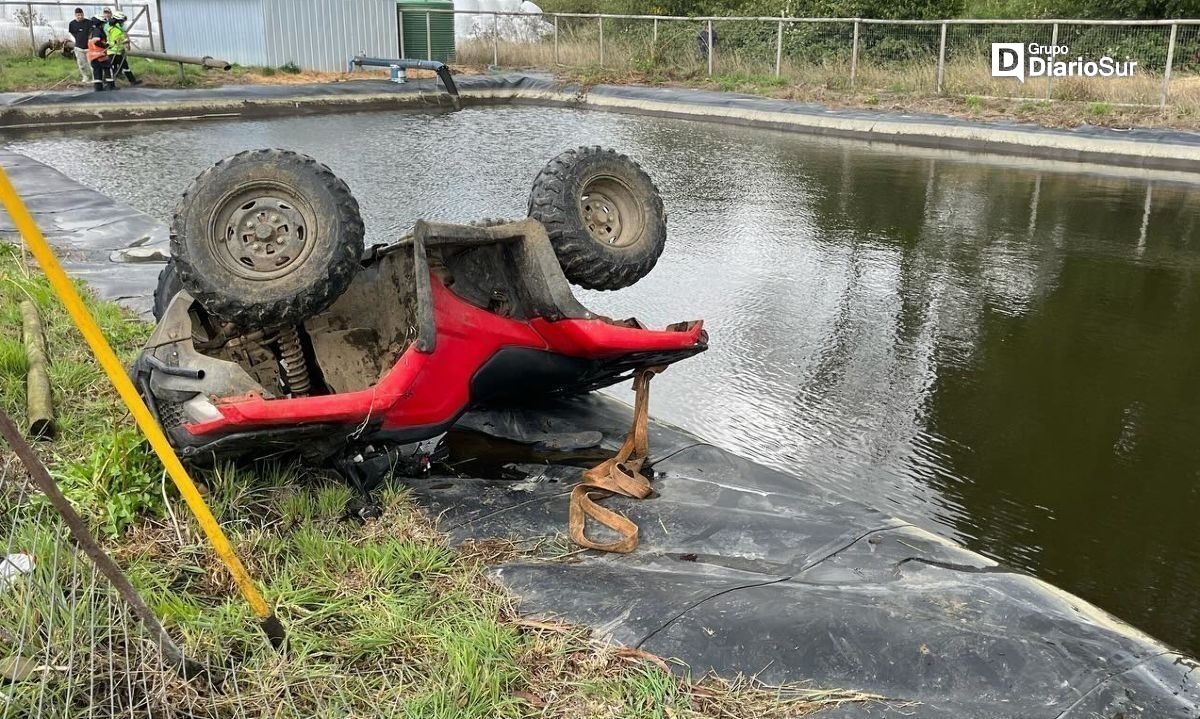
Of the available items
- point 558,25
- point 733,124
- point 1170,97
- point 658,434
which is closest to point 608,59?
point 558,25

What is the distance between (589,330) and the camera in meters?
4.21

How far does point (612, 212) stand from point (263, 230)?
5.53 feet

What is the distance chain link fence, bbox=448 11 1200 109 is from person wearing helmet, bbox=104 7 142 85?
31.9 feet

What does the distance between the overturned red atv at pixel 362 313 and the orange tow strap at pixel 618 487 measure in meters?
0.30

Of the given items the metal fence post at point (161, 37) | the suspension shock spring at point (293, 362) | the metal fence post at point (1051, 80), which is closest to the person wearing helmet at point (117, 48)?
the metal fence post at point (161, 37)

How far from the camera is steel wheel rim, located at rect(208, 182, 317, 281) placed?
393 cm

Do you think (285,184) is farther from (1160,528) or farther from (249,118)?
(249,118)

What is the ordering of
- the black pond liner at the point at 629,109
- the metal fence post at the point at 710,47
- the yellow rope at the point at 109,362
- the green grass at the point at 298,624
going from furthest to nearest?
the metal fence post at the point at 710,47
the black pond liner at the point at 629,109
the green grass at the point at 298,624
the yellow rope at the point at 109,362

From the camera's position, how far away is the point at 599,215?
4770 millimetres

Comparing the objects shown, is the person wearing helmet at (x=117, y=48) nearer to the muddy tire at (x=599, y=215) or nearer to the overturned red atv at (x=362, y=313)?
the overturned red atv at (x=362, y=313)

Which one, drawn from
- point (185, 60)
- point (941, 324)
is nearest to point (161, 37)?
point (185, 60)

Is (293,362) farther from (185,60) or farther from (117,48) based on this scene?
(185,60)

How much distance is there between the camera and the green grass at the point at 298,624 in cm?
267

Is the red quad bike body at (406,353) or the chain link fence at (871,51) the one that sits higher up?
the chain link fence at (871,51)
